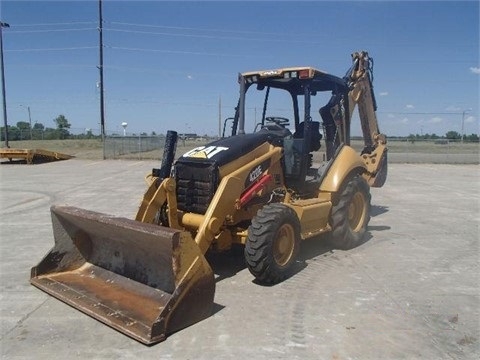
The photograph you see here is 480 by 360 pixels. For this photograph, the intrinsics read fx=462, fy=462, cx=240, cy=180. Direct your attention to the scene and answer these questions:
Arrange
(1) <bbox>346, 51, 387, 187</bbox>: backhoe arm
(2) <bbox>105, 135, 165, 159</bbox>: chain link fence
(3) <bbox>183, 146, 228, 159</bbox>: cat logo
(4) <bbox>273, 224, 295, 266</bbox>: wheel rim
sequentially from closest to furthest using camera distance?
(4) <bbox>273, 224, 295, 266</bbox>: wheel rim, (3) <bbox>183, 146, 228, 159</bbox>: cat logo, (1) <bbox>346, 51, 387, 187</bbox>: backhoe arm, (2) <bbox>105, 135, 165, 159</bbox>: chain link fence

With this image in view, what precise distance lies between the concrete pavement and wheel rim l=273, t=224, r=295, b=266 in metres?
0.29

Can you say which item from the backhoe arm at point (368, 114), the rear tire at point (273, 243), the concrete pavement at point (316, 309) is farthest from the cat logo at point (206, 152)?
the backhoe arm at point (368, 114)

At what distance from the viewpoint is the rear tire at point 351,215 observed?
6809 millimetres

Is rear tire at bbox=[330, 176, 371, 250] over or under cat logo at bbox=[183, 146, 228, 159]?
under

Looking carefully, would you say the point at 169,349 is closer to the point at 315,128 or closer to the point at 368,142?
the point at 315,128

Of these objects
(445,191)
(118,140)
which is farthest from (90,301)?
(118,140)

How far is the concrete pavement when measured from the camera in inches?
151

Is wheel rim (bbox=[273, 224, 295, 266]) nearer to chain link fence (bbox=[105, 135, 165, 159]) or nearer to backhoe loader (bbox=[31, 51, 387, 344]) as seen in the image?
Answer: backhoe loader (bbox=[31, 51, 387, 344])

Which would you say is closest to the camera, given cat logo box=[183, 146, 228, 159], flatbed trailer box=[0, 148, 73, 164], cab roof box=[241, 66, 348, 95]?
cat logo box=[183, 146, 228, 159]

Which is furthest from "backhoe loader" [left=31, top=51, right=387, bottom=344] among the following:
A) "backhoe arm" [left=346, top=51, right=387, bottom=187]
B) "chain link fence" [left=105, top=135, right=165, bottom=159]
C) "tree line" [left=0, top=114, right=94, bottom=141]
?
"tree line" [left=0, top=114, right=94, bottom=141]

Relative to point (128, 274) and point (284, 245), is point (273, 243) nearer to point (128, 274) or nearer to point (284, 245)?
point (284, 245)

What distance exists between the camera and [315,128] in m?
7.29

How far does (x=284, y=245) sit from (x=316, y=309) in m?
1.04

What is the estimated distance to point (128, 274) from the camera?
16.6 feet
